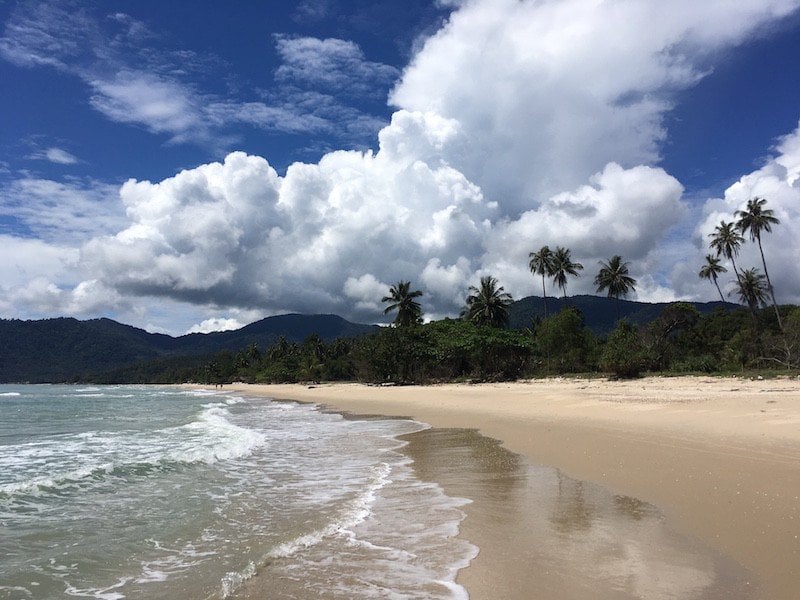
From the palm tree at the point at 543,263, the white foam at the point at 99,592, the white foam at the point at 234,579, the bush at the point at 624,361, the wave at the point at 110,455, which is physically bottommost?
the wave at the point at 110,455

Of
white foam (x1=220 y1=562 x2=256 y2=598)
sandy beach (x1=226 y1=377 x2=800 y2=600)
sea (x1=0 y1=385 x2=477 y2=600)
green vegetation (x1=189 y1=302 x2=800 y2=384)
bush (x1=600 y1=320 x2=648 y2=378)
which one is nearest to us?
sandy beach (x1=226 y1=377 x2=800 y2=600)

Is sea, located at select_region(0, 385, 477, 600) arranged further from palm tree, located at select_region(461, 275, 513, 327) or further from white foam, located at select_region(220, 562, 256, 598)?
palm tree, located at select_region(461, 275, 513, 327)

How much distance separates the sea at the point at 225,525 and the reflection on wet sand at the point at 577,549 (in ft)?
1.42

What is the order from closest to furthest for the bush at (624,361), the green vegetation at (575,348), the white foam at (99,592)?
the white foam at (99,592) → the bush at (624,361) → the green vegetation at (575,348)

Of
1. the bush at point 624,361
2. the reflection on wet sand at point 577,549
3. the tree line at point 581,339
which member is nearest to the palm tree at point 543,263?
the tree line at point 581,339

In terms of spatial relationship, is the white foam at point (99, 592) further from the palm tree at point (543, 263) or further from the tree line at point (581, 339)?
the palm tree at point (543, 263)

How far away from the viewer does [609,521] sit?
661 cm

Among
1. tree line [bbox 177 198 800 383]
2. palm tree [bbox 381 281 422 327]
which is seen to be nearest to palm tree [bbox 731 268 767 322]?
tree line [bbox 177 198 800 383]

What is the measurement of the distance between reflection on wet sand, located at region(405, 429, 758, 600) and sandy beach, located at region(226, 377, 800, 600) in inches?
0.9

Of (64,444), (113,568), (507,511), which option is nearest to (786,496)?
(507,511)

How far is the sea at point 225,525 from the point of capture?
207 inches

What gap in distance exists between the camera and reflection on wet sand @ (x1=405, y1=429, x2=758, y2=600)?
179 inches

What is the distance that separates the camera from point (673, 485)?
8.21 meters

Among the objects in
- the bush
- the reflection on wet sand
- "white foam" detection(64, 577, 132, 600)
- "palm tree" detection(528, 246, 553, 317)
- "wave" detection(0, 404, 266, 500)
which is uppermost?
"palm tree" detection(528, 246, 553, 317)
